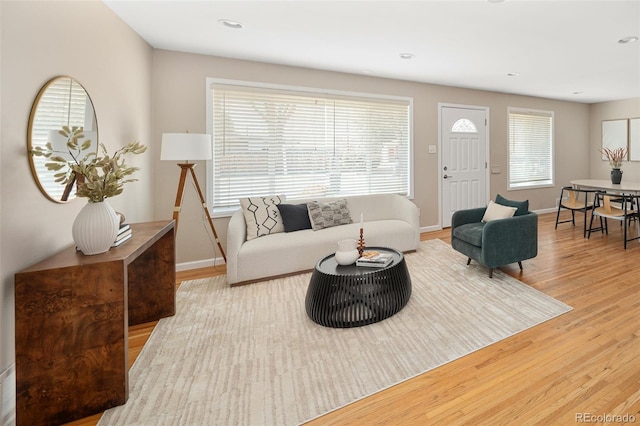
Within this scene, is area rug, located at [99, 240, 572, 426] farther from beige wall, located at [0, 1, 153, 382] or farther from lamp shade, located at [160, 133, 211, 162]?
lamp shade, located at [160, 133, 211, 162]

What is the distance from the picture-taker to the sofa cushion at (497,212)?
11.2 ft

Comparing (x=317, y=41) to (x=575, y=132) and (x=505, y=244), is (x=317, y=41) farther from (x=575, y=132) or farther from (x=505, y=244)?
(x=575, y=132)

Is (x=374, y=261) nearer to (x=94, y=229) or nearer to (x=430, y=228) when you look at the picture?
(x=94, y=229)

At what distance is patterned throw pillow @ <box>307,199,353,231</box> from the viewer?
3861 mm

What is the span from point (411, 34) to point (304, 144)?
185 cm

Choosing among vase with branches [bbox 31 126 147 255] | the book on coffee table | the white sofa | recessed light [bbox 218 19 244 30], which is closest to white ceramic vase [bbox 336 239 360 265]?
the book on coffee table

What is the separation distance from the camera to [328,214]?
156 inches

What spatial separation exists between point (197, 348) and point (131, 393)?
475 millimetres

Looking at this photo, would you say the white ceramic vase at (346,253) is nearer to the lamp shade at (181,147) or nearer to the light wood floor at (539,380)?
the light wood floor at (539,380)

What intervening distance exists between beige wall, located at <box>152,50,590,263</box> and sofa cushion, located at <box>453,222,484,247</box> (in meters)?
1.64

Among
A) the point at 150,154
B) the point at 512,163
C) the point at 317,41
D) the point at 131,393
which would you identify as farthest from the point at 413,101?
the point at 131,393

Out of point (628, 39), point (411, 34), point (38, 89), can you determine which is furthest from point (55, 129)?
point (628, 39)

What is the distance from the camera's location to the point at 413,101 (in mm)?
5066

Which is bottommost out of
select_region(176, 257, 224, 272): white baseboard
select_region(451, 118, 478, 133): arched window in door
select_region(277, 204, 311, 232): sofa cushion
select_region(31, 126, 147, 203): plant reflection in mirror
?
select_region(176, 257, 224, 272): white baseboard
